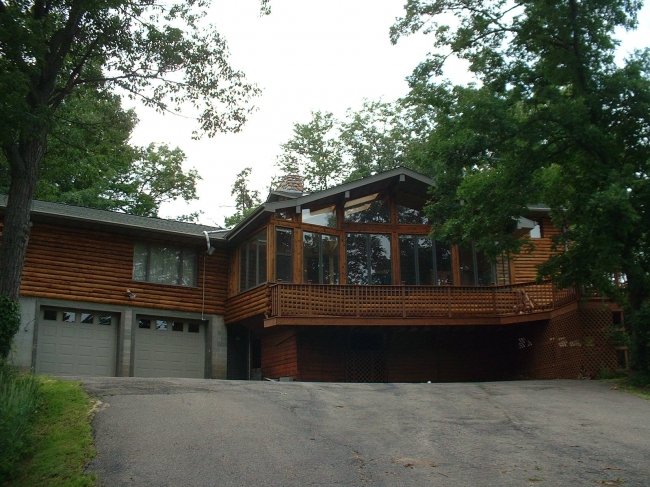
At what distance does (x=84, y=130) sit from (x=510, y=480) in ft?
44.4

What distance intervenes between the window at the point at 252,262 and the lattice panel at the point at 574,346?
27.1ft

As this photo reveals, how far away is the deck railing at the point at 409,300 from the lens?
2017 cm

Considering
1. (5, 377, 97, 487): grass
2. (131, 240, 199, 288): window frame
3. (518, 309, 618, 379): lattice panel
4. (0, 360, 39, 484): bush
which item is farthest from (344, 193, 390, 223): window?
(0, 360, 39, 484): bush

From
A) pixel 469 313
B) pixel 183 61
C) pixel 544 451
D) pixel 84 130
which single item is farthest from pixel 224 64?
pixel 544 451

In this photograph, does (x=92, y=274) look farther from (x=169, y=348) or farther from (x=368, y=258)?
(x=368, y=258)

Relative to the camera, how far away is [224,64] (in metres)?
18.1

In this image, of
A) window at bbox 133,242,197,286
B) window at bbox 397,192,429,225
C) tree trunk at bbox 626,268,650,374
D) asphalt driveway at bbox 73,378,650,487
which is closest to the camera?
asphalt driveway at bbox 73,378,650,487

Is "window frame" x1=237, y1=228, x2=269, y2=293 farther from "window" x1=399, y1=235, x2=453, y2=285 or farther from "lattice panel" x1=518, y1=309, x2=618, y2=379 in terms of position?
"lattice panel" x1=518, y1=309, x2=618, y2=379

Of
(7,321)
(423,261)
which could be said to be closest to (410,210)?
(423,261)

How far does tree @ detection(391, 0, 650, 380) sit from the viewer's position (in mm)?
15688

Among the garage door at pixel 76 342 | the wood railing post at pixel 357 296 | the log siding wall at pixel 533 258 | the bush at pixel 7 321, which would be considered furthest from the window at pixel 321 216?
the bush at pixel 7 321

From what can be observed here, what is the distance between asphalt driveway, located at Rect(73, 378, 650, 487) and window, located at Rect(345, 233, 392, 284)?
763cm

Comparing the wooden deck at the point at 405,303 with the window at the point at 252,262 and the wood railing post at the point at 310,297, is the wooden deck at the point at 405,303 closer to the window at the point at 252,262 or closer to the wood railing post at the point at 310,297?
the wood railing post at the point at 310,297

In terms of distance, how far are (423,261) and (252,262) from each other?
17.6 feet
